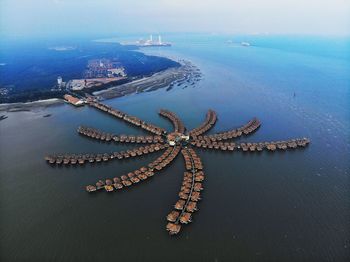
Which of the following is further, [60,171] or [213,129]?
[213,129]

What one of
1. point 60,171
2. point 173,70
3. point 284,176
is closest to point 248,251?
point 284,176

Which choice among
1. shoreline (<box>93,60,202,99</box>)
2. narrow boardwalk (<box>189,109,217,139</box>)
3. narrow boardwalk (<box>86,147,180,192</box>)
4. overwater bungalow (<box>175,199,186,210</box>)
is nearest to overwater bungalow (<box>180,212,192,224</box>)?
overwater bungalow (<box>175,199,186,210</box>)

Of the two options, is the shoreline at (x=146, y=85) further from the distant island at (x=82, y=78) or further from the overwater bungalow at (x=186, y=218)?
the overwater bungalow at (x=186, y=218)

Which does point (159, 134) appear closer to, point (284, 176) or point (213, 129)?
point (213, 129)

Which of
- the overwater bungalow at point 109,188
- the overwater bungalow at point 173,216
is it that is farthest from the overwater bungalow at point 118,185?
the overwater bungalow at point 173,216

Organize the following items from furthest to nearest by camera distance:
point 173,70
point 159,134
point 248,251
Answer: point 173,70
point 159,134
point 248,251
